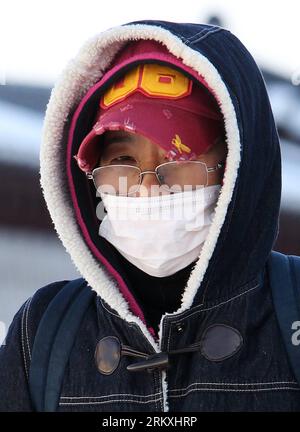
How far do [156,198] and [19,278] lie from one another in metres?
1.12

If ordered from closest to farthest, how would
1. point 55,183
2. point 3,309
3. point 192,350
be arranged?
point 192,350 < point 55,183 < point 3,309

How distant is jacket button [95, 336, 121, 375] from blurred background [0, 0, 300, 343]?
899 mm

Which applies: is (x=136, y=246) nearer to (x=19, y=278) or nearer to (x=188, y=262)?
(x=188, y=262)

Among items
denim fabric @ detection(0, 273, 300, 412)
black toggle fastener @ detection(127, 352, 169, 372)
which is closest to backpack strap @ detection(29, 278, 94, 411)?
denim fabric @ detection(0, 273, 300, 412)

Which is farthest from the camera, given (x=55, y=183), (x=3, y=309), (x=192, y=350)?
(x=3, y=309)

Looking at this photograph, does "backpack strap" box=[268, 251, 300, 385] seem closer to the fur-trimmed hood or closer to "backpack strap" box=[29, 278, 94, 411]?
the fur-trimmed hood

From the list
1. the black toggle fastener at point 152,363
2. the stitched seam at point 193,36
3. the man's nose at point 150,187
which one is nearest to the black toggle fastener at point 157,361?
the black toggle fastener at point 152,363

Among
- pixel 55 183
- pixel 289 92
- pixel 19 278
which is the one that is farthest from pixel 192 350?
pixel 289 92

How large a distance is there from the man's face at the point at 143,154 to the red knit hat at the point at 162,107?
3 cm

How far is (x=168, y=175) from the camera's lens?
131 centimetres

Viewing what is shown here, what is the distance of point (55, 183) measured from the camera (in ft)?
4.75

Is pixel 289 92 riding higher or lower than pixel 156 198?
higher

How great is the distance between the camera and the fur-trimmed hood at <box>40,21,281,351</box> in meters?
1.26

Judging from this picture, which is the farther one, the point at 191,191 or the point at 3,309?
the point at 3,309
